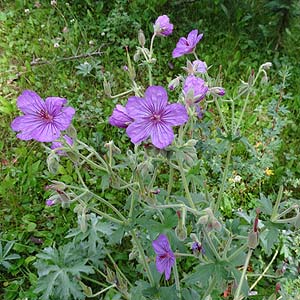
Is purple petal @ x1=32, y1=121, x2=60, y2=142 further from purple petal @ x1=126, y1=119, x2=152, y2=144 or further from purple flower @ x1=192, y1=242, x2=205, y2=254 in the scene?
purple flower @ x1=192, y1=242, x2=205, y2=254

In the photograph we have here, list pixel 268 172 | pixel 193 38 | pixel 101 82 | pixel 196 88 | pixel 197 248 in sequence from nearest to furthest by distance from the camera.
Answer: pixel 196 88 < pixel 197 248 < pixel 193 38 < pixel 268 172 < pixel 101 82

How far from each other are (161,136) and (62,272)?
85 centimetres

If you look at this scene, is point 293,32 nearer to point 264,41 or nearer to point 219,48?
point 264,41

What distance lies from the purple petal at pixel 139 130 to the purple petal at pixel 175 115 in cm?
4

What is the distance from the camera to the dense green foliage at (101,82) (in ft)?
6.97

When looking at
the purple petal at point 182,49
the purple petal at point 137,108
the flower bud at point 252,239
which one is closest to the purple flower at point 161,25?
the purple petal at point 182,49

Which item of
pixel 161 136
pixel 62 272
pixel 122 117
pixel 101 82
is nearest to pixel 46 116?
pixel 122 117

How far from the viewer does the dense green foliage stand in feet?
6.97

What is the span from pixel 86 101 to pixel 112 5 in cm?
79

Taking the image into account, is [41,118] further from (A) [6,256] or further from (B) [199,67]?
(A) [6,256]

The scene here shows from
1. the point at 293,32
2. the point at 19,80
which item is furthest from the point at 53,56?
the point at 293,32

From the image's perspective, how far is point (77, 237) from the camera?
176 cm

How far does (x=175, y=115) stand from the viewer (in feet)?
3.75

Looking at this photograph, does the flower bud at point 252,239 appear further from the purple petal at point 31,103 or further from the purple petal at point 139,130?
Result: the purple petal at point 31,103
